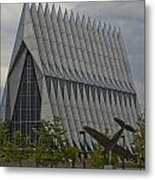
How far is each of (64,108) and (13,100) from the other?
251 mm

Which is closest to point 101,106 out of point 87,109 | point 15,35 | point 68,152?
point 87,109

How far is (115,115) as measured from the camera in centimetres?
276

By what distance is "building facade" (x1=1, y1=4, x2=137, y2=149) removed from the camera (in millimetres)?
2766

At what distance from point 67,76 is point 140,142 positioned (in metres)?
0.45

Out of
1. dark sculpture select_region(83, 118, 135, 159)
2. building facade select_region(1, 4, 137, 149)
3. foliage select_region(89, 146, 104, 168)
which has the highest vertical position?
building facade select_region(1, 4, 137, 149)

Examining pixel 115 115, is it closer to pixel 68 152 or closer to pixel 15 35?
pixel 68 152

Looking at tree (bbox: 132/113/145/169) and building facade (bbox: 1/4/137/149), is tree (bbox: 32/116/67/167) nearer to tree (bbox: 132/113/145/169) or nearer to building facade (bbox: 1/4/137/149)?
building facade (bbox: 1/4/137/149)

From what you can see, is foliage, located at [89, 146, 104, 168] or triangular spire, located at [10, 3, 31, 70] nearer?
foliage, located at [89, 146, 104, 168]

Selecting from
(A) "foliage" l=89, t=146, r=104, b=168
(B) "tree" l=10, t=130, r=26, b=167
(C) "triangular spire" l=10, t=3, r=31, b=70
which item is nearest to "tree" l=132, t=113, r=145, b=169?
(A) "foliage" l=89, t=146, r=104, b=168

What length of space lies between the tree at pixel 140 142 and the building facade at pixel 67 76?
6cm

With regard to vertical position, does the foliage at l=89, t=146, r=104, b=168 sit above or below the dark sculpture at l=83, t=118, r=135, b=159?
below

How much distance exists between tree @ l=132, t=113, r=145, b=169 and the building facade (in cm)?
6

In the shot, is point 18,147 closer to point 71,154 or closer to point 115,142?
point 71,154

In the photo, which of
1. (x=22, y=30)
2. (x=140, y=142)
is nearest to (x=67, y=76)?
(x=22, y=30)
